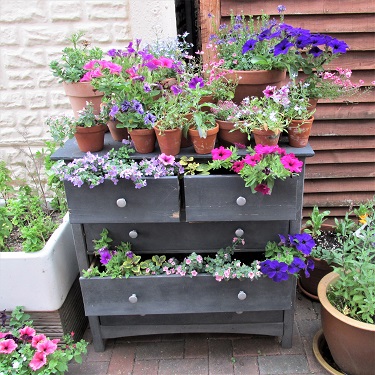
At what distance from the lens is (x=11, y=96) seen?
3.23 metres

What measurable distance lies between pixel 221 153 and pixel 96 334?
1318 millimetres

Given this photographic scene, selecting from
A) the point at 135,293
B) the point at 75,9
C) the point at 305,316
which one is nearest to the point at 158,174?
the point at 135,293

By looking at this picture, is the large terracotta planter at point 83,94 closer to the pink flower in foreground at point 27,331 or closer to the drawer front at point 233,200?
the drawer front at point 233,200

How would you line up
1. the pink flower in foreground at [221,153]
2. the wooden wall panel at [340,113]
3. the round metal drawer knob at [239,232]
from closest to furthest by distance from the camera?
the pink flower in foreground at [221,153]
the round metal drawer knob at [239,232]
the wooden wall panel at [340,113]

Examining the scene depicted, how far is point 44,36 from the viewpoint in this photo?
304 cm

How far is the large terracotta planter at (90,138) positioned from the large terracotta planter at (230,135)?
0.58 m

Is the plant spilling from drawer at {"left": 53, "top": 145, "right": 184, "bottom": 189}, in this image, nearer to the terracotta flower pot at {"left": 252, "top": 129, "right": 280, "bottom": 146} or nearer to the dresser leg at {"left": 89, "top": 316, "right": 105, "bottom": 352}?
the terracotta flower pot at {"left": 252, "top": 129, "right": 280, "bottom": 146}

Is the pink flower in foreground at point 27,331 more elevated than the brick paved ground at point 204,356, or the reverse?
the pink flower in foreground at point 27,331

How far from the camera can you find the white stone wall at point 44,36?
291 centimetres

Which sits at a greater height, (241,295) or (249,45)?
(249,45)

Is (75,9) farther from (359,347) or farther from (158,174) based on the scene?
(359,347)

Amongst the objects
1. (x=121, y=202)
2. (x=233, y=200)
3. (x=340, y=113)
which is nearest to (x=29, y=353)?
(x=121, y=202)

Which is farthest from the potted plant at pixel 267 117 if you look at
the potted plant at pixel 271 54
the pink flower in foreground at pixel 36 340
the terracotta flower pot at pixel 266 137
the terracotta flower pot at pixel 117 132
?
the pink flower in foreground at pixel 36 340

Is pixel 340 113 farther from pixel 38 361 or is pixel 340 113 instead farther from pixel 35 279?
pixel 38 361
